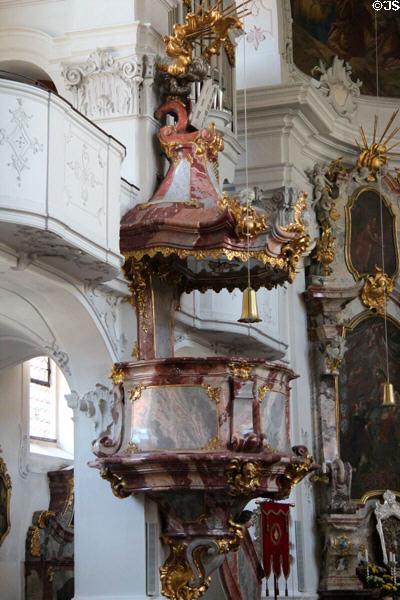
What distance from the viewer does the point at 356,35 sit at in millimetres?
20391

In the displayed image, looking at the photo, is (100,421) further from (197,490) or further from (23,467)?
(23,467)

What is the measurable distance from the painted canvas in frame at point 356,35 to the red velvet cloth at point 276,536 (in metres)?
8.06

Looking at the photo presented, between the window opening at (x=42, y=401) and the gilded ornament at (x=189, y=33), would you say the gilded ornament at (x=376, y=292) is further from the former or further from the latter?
the gilded ornament at (x=189, y=33)

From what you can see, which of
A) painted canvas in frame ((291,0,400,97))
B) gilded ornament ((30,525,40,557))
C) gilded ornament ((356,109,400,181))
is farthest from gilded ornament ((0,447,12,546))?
painted canvas in frame ((291,0,400,97))

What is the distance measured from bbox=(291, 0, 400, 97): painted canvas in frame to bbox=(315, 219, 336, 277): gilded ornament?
3.18 m

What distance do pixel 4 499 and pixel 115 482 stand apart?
14.1 ft

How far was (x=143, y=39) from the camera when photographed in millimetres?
12758

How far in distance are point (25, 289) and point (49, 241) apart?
1331 mm

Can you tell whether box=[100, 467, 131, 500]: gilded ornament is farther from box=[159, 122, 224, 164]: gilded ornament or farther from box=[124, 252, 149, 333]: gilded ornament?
box=[159, 122, 224, 164]: gilded ornament

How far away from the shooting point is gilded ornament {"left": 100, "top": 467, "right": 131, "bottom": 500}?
1101 cm

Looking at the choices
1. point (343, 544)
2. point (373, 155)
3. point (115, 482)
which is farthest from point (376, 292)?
point (115, 482)

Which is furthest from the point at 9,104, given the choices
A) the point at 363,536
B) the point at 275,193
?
the point at 363,536

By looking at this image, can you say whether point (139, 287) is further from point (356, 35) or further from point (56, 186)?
point (356, 35)

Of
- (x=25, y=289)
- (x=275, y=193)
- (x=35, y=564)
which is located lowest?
(x=35, y=564)
